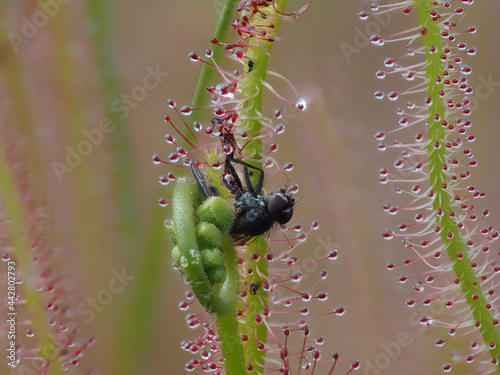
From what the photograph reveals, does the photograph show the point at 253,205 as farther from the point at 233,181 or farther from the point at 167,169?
the point at 167,169

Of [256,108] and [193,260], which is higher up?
[256,108]

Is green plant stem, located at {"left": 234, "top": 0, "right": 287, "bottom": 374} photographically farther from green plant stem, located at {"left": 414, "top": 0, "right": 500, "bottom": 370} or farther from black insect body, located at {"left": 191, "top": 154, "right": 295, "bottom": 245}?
green plant stem, located at {"left": 414, "top": 0, "right": 500, "bottom": 370}

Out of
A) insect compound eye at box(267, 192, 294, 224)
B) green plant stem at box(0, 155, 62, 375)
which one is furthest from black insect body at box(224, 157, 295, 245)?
green plant stem at box(0, 155, 62, 375)

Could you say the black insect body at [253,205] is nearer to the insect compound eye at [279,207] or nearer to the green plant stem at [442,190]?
the insect compound eye at [279,207]

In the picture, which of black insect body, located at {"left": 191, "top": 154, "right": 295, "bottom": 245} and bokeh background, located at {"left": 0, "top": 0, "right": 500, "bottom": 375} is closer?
black insect body, located at {"left": 191, "top": 154, "right": 295, "bottom": 245}

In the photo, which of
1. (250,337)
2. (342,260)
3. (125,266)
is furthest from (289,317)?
(250,337)

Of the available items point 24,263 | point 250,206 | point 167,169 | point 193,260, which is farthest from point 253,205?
point 167,169
